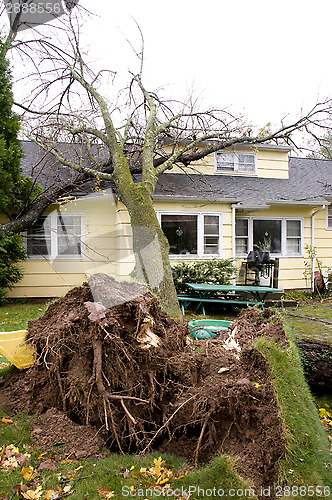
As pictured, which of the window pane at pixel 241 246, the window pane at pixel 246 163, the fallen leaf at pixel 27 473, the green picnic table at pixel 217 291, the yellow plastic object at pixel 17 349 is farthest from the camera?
the window pane at pixel 246 163

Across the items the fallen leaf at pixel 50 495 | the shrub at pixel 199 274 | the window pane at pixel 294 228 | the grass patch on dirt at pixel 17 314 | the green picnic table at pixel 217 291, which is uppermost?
the window pane at pixel 294 228

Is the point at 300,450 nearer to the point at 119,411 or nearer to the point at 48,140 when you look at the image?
the point at 119,411

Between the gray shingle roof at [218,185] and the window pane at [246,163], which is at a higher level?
the window pane at [246,163]

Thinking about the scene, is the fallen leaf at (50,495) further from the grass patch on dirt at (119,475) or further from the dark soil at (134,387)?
the dark soil at (134,387)

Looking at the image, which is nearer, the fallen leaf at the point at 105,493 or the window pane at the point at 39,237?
the fallen leaf at the point at 105,493

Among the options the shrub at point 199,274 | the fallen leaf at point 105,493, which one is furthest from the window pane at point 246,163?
the fallen leaf at point 105,493

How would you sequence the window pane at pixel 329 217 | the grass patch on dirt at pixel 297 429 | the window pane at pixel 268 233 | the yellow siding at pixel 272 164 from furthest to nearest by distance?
the yellow siding at pixel 272 164
the window pane at pixel 329 217
the window pane at pixel 268 233
the grass patch on dirt at pixel 297 429

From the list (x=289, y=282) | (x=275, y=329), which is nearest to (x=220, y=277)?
(x=289, y=282)

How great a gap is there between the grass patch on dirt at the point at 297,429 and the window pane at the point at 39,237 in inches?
375

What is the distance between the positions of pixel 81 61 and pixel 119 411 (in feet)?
31.1

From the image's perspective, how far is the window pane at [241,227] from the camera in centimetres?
1278

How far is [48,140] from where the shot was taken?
34.8ft

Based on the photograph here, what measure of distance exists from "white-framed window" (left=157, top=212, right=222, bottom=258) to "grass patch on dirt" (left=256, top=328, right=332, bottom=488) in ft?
27.6

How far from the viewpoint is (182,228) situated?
467 inches
